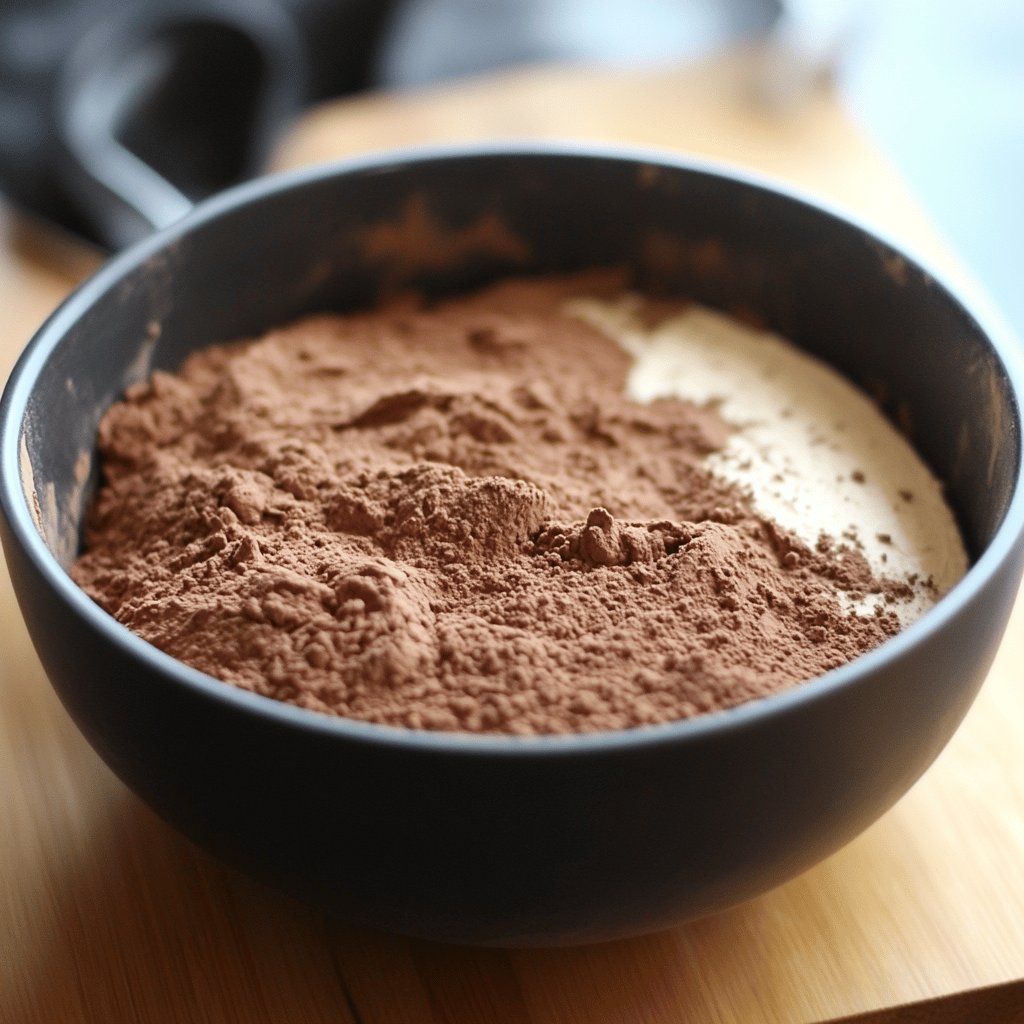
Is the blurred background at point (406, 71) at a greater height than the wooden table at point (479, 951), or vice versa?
the blurred background at point (406, 71)

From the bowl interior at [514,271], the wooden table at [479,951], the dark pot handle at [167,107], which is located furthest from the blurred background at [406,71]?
the wooden table at [479,951]

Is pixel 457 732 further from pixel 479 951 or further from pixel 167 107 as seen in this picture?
pixel 167 107

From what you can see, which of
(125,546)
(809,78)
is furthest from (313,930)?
(809,78)

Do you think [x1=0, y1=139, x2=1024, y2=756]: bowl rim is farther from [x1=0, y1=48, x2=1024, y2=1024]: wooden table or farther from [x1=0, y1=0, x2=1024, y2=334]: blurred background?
[x1=0, y1=0, x2=1024, y2=334]: blurred background

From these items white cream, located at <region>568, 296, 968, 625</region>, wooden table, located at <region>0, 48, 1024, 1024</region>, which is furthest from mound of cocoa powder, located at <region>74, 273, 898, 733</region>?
wooden table, located at <region>0, 48, 1024, 1024</region>

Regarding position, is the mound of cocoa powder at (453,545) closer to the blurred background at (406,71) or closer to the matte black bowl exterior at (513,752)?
the matte black bowl exterior at (513,752)

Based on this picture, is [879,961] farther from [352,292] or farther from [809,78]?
[809,78]
